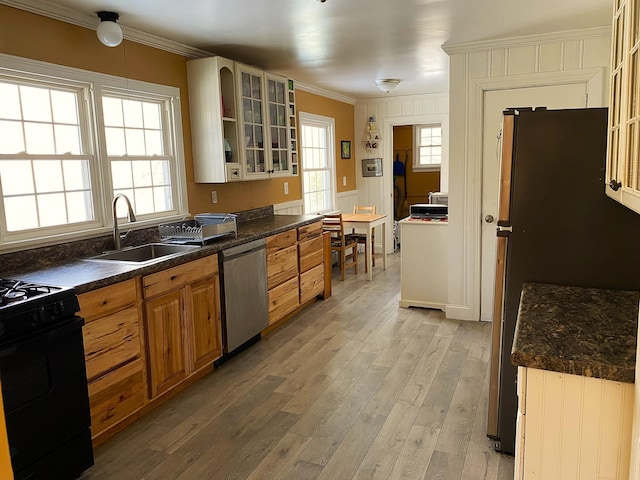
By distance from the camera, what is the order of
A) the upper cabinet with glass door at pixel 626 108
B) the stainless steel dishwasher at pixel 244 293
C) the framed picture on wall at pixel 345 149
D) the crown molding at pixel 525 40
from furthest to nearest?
the framed picture on wall at pixel 345 149 < the crown molding at pixel 525 40 < the stainless steel dishwasher at pixel 244 293 < the upper cabinet with glass door at pixel 626 108

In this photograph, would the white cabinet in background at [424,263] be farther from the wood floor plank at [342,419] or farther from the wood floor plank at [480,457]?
the wood floor plank at [480,457]

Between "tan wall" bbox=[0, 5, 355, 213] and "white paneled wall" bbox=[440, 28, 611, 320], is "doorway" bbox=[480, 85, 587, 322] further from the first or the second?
"tan wall" bbox=[0, 5, 355, 213]

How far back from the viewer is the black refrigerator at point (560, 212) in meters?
2.10

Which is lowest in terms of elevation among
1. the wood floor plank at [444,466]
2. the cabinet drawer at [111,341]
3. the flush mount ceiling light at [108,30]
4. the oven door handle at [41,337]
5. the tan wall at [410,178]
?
the wood floor plank at [444,466]

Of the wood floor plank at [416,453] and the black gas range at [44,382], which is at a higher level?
the black gas range at [44,382]

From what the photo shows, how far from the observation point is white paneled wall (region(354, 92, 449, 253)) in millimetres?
6863

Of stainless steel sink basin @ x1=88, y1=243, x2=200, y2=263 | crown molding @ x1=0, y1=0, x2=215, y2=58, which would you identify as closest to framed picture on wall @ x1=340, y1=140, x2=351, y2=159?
crown molding @ x1=0, y1=0, x2=215, y2=58

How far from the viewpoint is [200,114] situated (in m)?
3.95

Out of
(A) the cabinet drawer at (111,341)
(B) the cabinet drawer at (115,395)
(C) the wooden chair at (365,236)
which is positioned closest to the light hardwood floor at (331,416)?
(B) the cabinet drawer at (115,395)

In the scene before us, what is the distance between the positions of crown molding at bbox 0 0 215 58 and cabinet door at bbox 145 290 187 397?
5.71 ft

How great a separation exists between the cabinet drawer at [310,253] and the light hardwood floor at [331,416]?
71 centimetres

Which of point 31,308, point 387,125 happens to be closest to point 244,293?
point 31,308

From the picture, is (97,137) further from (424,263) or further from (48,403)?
(424,263)

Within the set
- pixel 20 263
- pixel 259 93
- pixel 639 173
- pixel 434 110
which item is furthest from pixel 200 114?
pixel 434 110
